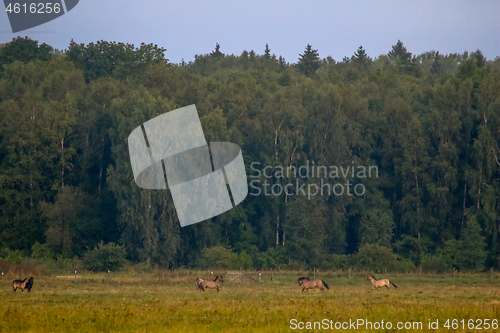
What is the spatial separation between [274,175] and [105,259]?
1843 centimetres

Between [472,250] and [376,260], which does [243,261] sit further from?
[472,250]

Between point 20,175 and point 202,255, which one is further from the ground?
point 20,175

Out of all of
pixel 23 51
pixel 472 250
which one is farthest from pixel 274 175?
pixel 23 51

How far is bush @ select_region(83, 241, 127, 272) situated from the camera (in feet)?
151

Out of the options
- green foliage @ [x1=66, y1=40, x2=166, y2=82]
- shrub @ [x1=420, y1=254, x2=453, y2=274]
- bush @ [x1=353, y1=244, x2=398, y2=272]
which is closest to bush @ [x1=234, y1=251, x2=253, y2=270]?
bush @ [x1=353, y1=244, x2=398, y2=272]

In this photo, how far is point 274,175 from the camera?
5853 cm

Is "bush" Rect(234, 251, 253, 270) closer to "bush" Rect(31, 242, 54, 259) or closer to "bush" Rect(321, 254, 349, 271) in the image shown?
"bush" Rect(321, 254, 349, 271)

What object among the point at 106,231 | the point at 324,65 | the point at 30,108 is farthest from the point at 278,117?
the point at 324,65

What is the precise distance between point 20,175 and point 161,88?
51.7 ft

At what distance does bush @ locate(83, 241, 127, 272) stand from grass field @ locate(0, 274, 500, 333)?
1585cm

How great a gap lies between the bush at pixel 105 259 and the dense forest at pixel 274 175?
52.7 inches

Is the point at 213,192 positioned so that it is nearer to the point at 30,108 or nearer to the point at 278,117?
the point at 278,117

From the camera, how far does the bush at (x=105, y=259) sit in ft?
151

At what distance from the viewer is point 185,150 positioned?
5247 cm
